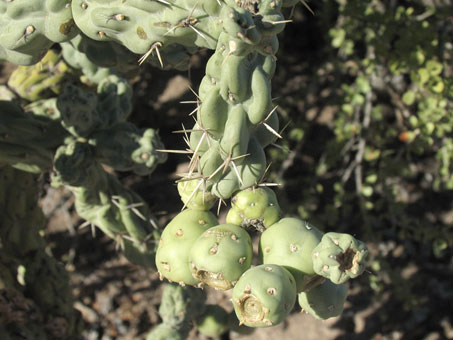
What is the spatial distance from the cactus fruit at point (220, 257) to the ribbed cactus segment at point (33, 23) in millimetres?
786

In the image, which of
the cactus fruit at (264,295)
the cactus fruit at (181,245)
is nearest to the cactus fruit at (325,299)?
the cactus fruit at (264,295)

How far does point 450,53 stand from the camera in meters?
2.66

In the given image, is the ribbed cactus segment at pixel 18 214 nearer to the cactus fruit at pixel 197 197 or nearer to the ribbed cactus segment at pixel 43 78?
the ribbed cactus segment at pixel 43 78

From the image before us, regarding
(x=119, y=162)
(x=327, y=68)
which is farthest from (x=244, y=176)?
(x=327, y=68)

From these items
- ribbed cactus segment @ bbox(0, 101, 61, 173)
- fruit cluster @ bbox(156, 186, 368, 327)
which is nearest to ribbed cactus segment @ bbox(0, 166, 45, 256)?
ribbed cactus segment @ bbox(0, 101, 61, 173)

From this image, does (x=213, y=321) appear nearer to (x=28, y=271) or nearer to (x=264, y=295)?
(x=28, y=271)

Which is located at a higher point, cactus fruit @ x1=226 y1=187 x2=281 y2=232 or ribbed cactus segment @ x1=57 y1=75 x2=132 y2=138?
cactus fruit @ x1=226 y1=187 x2=281 y2=232

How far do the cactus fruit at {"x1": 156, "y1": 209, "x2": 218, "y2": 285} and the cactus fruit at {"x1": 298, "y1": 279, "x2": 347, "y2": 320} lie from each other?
0.28 metres

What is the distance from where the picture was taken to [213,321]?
7.79ft

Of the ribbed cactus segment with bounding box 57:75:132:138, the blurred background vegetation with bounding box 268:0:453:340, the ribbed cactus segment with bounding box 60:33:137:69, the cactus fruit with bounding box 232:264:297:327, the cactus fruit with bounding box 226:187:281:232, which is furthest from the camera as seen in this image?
the blurred background vegetation with bounding box 268:0:453:340

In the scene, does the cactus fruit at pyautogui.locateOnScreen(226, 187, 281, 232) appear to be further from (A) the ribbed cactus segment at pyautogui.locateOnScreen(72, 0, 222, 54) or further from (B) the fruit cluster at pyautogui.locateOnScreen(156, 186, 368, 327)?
(A) the ribbed cactus segment at pyautogui.locateOnScreen(72, 0, 222, 54)

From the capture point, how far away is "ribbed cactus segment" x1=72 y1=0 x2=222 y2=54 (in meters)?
1.30

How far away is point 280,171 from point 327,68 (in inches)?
32.8

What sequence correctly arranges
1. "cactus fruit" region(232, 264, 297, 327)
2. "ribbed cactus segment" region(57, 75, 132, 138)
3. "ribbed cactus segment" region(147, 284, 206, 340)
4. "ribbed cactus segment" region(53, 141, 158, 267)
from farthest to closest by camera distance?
1. "ribbed cactus segment" region(147, 284, 206, 340)
2. "ribbed cactus segment" region(53, 141, 158, 267)
3. "ribbed cactus segment" region(57, 75, 132, 138)
4. "cactus fruit" region(232, 264, 297, 327)
